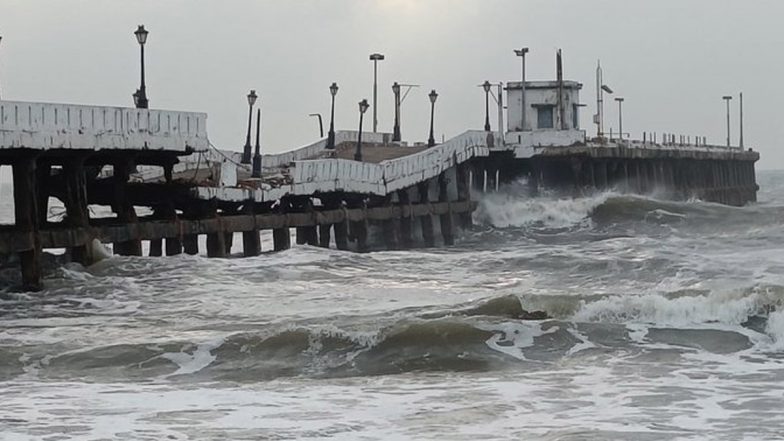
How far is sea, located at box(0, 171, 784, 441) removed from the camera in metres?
15.9

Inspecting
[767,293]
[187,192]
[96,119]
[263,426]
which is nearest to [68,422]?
[263,426]

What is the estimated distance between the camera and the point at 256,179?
38.8 metres

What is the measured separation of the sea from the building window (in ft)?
107

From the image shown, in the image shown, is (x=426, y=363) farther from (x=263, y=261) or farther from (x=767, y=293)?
(x=263, y=261)

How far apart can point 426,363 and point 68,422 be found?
5.99 metres

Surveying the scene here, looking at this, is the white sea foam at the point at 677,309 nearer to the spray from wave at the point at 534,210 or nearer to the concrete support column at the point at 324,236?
the concrete support column at the point at 324,236

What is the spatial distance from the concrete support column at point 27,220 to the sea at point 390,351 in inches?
15.6

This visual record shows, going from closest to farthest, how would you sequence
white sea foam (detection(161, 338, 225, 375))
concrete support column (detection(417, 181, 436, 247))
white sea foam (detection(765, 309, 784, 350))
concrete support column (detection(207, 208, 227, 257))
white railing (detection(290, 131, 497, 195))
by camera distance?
white sea foam (detection(161, 338, 225, 375))
white sea foam (detection(765, 309, 784, 350))
concrete support column (detection(207, 208, 227, 257))
white railing (detection(290, 131, 497, 195))
concrete support column (detection(417, 181, 436, 247))

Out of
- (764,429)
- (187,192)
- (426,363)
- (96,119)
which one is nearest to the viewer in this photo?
(764,429)

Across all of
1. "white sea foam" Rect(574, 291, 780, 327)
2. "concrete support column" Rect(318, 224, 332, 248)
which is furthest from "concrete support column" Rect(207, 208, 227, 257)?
"white sea foam" Rect(574, 291, 780, 327)

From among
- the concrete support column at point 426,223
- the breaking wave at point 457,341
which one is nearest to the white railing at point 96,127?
the breaking wave at point 457,341

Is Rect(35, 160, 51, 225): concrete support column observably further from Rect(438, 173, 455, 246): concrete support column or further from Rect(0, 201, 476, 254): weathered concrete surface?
Rect(438, 173, 455, 246): concrete support column

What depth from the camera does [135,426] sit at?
1564 cm

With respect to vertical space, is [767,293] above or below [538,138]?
below
